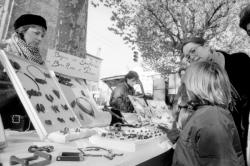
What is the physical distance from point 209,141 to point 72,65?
4.21ft

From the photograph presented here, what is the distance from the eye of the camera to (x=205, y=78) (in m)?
1.42

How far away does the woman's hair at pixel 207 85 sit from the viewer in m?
1.36

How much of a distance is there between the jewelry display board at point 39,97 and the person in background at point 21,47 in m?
0.12

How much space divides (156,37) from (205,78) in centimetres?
1327

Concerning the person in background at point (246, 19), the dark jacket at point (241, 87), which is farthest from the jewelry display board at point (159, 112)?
the person in background at point (246, 19)

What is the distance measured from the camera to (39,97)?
1307 millimetres

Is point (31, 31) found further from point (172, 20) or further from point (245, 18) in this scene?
point (172, 20)

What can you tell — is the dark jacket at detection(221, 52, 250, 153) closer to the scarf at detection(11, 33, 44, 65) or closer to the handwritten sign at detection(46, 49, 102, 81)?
the handwritten sign at detection(46, 49, 102, 81)

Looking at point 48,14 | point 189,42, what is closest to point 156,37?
point 48,14

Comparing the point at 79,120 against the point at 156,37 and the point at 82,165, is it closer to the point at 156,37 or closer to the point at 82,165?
the point at 82,165

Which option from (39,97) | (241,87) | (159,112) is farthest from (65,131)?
(159,112)

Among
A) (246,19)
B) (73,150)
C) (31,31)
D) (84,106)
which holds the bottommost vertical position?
(73,150)

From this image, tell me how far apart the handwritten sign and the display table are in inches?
25.5

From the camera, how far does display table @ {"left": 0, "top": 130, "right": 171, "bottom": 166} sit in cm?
87
